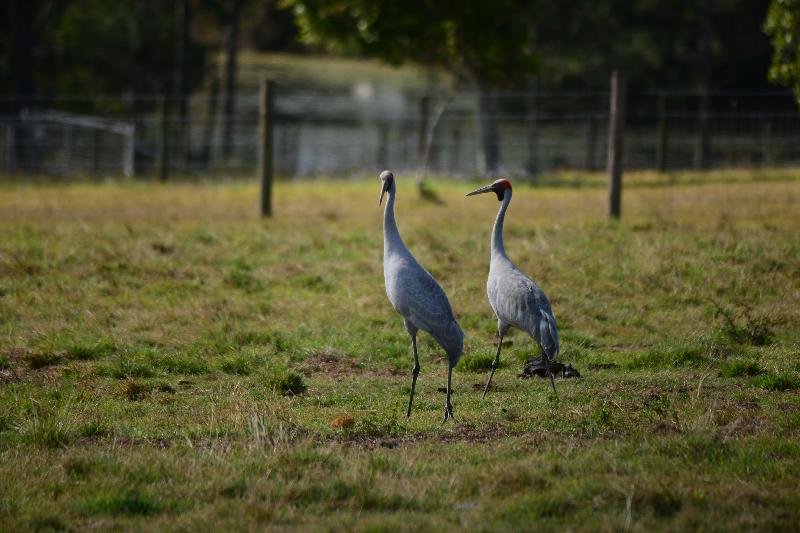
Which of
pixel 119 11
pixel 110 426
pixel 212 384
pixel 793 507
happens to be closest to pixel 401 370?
pixel 212 384

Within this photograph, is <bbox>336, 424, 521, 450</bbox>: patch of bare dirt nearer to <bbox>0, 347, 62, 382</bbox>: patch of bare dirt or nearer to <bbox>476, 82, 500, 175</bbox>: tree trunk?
<bbox>0, 347, 62, 382</bbox>: patch of bare dirt

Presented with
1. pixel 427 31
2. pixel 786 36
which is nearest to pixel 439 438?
pixel 786 36

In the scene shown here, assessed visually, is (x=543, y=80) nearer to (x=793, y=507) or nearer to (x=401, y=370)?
(x=401, y=370)

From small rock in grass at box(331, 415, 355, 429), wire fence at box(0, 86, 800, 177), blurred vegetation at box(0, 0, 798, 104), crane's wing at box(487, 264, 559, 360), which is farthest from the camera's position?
blurred vegetation at box(0, 0, 798, 104)

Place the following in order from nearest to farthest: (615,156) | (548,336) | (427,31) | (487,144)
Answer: (548,336), (615,156), (487,144), (427,31)

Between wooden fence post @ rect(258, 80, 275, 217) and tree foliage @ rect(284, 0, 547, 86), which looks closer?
wooden fence post @ rect(258, 80, 275, 217)

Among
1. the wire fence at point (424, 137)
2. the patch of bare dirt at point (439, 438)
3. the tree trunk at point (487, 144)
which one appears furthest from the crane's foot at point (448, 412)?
the tree trunk at point (487, 144)

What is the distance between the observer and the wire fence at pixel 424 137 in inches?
1072

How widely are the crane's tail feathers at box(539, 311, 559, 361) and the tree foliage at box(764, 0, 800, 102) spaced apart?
374 inches

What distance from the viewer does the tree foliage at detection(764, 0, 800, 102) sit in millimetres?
17156

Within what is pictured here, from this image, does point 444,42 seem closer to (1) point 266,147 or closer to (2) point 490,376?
(1) point 266,147

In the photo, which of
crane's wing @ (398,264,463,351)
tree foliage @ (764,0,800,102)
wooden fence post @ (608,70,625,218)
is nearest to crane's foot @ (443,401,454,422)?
crane's wing @ (398,264,463,351)

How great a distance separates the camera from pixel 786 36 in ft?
56.6

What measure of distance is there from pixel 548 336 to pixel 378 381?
62.1 inches
